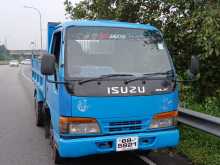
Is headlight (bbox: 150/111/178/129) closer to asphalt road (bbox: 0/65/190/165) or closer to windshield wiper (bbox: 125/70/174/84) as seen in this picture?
windshield wiper (bbox: 125/70/174/84)

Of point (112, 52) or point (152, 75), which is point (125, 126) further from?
point (112, 52)

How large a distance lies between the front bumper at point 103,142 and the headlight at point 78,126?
0.11m

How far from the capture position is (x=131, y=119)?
5.14 metres

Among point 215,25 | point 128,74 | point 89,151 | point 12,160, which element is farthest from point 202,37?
point 12,160

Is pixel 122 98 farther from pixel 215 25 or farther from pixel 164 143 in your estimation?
pixel 215 25

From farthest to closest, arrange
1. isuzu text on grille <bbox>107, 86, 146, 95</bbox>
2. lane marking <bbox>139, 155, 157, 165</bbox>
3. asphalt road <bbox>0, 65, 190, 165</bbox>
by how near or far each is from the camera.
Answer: asphalt road <bbox>0, 65, 190, 165</bbox> → lane marking <bbox>139, 155, 157, 165</bbox> → isuzu text on grille <bbox>107, 86, 146, 95</bbox>

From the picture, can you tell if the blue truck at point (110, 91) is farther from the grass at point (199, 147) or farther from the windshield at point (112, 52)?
the grass at point (199, 147)

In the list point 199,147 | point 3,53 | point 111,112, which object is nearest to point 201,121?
point 199,147

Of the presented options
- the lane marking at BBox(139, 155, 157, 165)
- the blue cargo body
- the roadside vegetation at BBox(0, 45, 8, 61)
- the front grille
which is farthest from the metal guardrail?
the roadside vegetation at BBox(0, 45, 8, 61)

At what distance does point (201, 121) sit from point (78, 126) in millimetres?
2155

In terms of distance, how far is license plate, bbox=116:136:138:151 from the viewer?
509 cm

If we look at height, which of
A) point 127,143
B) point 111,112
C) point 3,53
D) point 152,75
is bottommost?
point 3,53

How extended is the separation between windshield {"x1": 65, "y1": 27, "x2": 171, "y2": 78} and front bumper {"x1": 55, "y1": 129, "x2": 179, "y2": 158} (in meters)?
0.89

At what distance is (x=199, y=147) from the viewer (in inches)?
253
